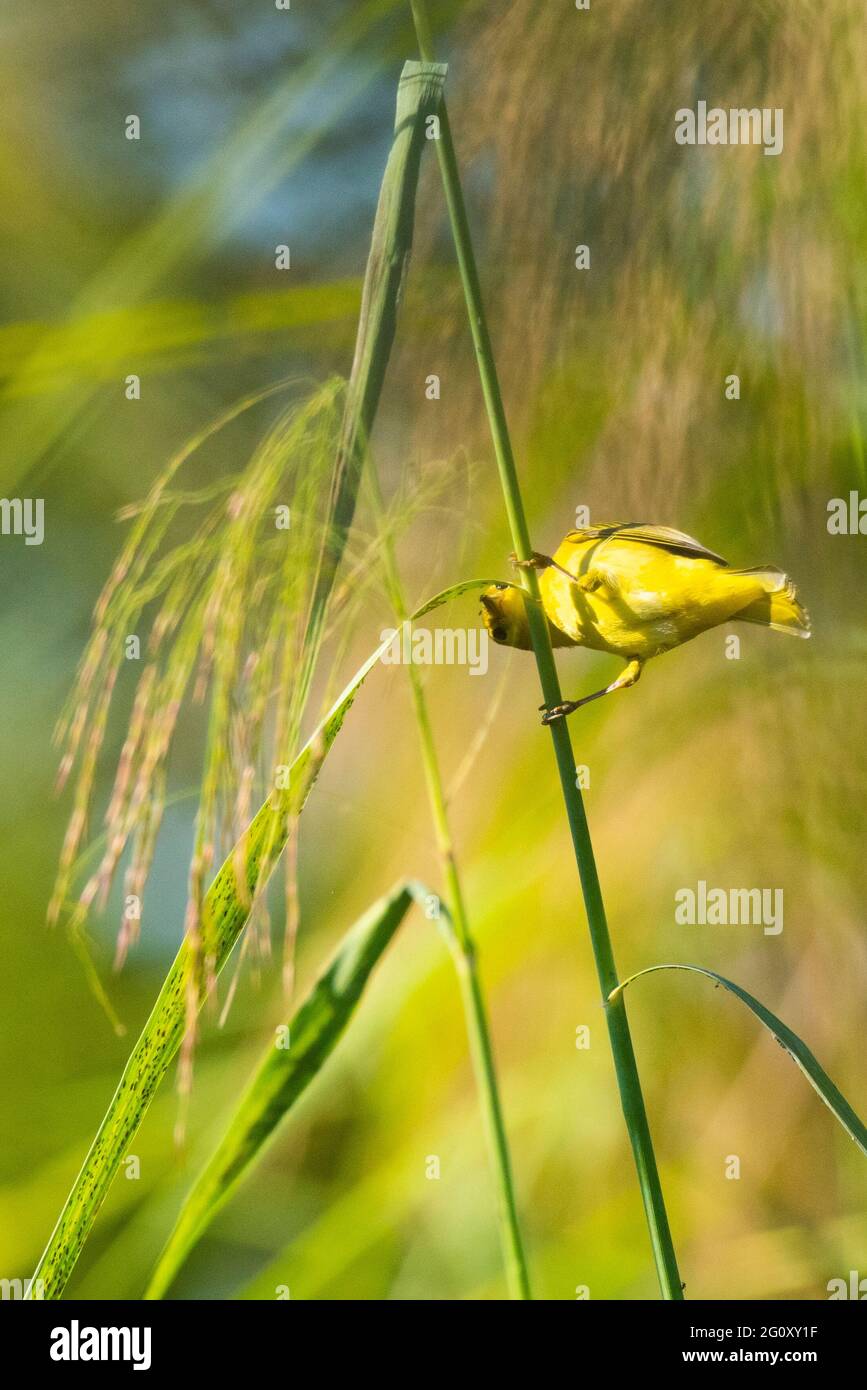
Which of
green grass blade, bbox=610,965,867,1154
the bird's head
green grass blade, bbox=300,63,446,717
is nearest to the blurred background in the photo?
the bird's head

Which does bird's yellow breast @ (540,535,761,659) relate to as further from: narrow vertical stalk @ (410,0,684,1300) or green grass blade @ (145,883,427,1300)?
green grass blade @ (145,883,427,1300)

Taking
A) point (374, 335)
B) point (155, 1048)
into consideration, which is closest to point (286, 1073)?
point (155, 1048)

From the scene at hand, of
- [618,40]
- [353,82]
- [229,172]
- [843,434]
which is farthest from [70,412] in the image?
[843,434]

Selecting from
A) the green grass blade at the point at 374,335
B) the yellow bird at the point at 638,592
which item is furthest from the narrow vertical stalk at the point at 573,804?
the yellow bird at the point at 638,592

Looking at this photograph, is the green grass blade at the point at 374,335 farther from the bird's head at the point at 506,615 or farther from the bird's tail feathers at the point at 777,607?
the bird's tail feathers at the point at 777,607

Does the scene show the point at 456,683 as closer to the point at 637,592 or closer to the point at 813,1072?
the point at 637,592
